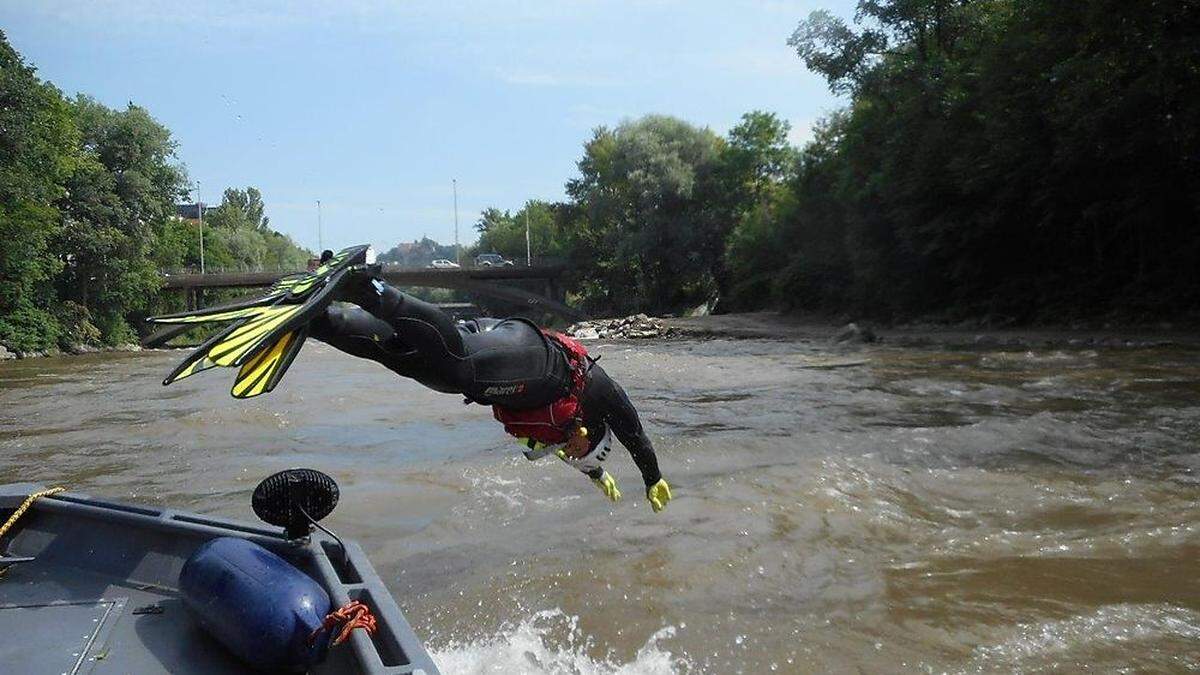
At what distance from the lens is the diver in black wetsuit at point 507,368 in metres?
3.74

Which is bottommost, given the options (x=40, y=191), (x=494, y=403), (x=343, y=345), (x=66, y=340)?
(x=66, y=340)

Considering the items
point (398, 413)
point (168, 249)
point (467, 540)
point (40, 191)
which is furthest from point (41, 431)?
point (168, 249)

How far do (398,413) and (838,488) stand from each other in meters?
7.97

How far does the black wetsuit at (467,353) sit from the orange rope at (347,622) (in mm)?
1040

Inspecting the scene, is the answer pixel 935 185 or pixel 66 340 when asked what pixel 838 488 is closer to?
pixel 935 185

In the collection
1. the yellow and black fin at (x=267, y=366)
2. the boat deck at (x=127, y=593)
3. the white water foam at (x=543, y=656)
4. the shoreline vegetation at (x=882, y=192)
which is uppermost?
the shoreline vegetation at (x=882, y=192)

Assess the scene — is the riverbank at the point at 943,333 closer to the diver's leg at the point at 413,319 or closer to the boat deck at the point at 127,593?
the diver's leg at the point at 413,319

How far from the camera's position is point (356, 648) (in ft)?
9.69

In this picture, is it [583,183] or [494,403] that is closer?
[494,403]

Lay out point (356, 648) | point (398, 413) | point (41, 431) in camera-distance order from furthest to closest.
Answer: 1. point (398, 413)
2. point (41, 431)
3. point (356, 648)

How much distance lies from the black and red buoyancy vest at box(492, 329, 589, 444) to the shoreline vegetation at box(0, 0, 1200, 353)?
1901 cm

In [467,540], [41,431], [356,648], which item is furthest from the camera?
[41,431]

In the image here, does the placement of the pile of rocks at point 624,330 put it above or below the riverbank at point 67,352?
above

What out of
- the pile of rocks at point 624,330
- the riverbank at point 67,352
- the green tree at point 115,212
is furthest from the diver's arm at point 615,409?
the green tree at point 115,212
